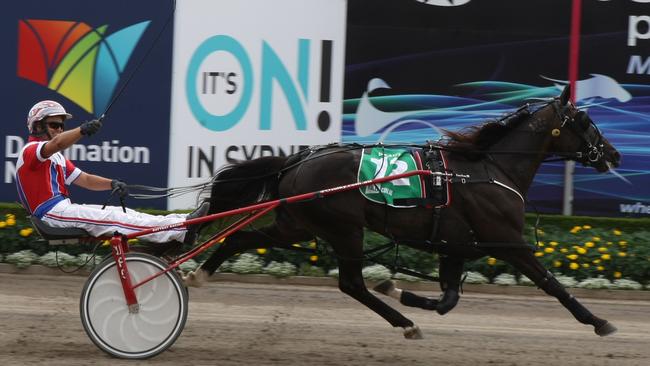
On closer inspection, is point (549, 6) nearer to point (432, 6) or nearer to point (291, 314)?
point (432, 6)

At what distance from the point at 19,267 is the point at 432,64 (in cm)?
473

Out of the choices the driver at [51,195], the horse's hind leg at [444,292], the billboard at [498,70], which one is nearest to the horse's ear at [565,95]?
the horse's hind leg at [444,292]

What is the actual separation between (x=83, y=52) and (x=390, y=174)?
5.44 meters

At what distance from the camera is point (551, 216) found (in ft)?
32.0

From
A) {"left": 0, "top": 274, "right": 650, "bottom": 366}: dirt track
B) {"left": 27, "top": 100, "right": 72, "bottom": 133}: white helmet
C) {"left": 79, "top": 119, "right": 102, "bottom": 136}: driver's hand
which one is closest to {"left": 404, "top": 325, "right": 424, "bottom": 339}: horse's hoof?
{"left": 0, "top": 274, "right": 650, "bottom": 366}: dirt track

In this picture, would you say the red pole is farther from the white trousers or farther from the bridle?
the white trousers

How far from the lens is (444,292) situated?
5.79m

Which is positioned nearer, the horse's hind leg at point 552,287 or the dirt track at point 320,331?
the horse's hind leg at point 552,287

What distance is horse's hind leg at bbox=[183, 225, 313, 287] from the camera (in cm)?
626

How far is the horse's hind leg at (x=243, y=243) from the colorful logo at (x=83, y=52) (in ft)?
13.7

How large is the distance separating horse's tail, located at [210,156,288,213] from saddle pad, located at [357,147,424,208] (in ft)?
2.16

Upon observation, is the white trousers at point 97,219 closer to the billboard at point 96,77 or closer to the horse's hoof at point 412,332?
the horse's hoof at point 412,332

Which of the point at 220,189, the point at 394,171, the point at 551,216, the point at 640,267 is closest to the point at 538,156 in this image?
the point at 394,171

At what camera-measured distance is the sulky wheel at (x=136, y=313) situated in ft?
17.6
